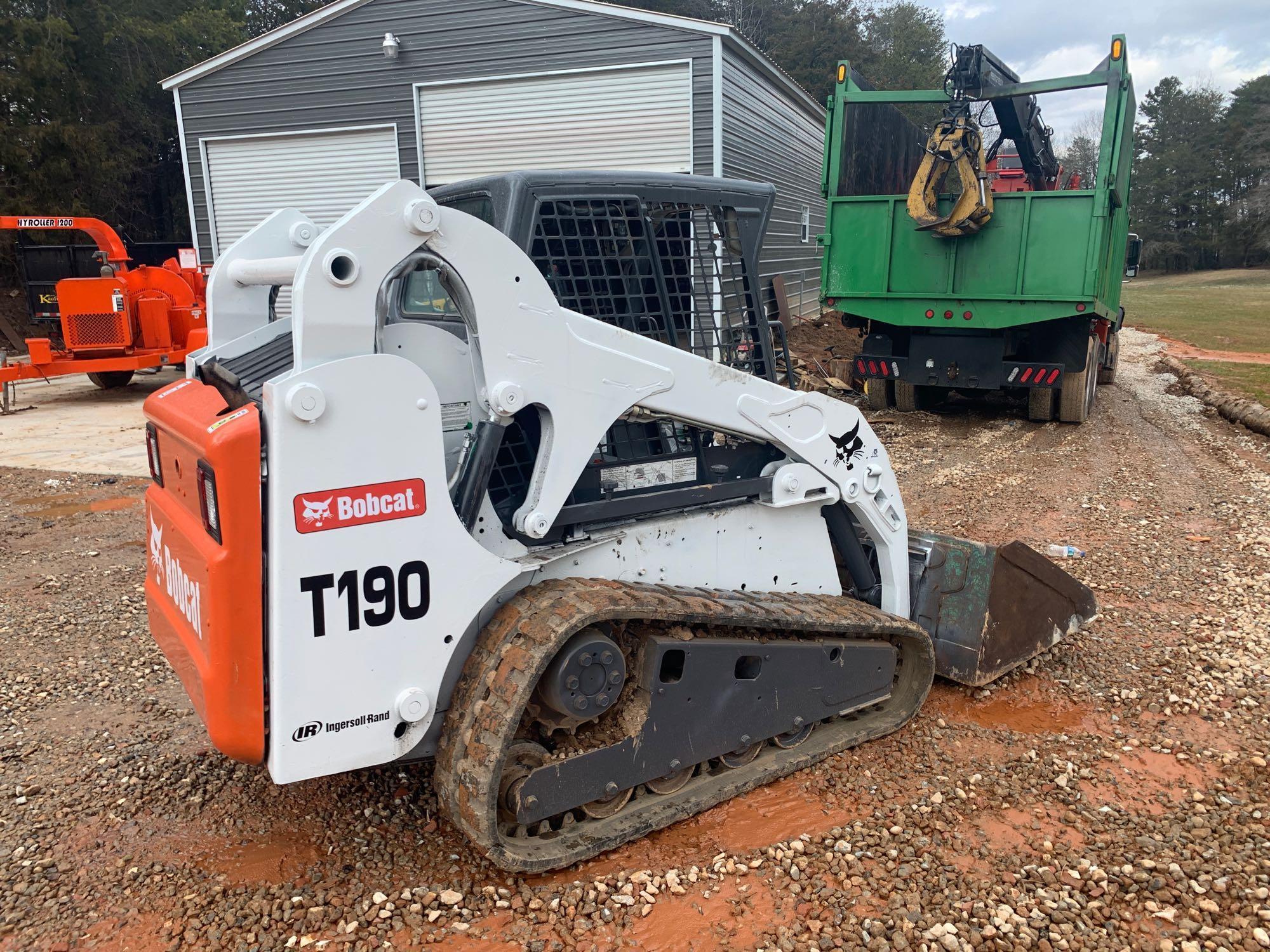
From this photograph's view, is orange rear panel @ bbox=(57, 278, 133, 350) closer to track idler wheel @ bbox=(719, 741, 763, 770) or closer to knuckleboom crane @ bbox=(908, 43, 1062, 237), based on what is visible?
knuckleboom crane @ bbox=(908, 43, 1062, 237)

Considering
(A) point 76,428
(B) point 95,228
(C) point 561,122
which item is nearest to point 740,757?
(A) point 76,428

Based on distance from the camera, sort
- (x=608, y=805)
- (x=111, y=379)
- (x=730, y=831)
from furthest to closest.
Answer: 1. (x=111, y=379)
2. (x=730, y=831)
3. (x=608, y=805)

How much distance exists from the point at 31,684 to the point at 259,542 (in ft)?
9.94

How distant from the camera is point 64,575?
6.31m

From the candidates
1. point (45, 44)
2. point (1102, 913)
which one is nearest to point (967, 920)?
point (1102, 913)

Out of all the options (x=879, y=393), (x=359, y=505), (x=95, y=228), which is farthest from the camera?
(x=95, y=228)

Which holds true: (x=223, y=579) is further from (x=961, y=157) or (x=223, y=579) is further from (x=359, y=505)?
(x=961, y=157)

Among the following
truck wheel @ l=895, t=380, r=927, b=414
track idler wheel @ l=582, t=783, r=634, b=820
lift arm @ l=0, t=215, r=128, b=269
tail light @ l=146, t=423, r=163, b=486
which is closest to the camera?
track idler wheel @ l=582, t=783, r=634, b=820

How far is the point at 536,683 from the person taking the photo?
278cm

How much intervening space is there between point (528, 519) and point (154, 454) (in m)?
1.64

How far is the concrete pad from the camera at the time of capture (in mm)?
9938

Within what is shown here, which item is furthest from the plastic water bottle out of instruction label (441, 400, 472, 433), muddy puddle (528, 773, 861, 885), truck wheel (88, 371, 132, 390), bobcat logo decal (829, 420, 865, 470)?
truck wheel (88, 371, 132, 390)

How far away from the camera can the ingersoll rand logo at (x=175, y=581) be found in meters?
2.80

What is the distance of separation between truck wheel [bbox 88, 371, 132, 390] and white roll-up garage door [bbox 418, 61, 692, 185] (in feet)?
20.5
